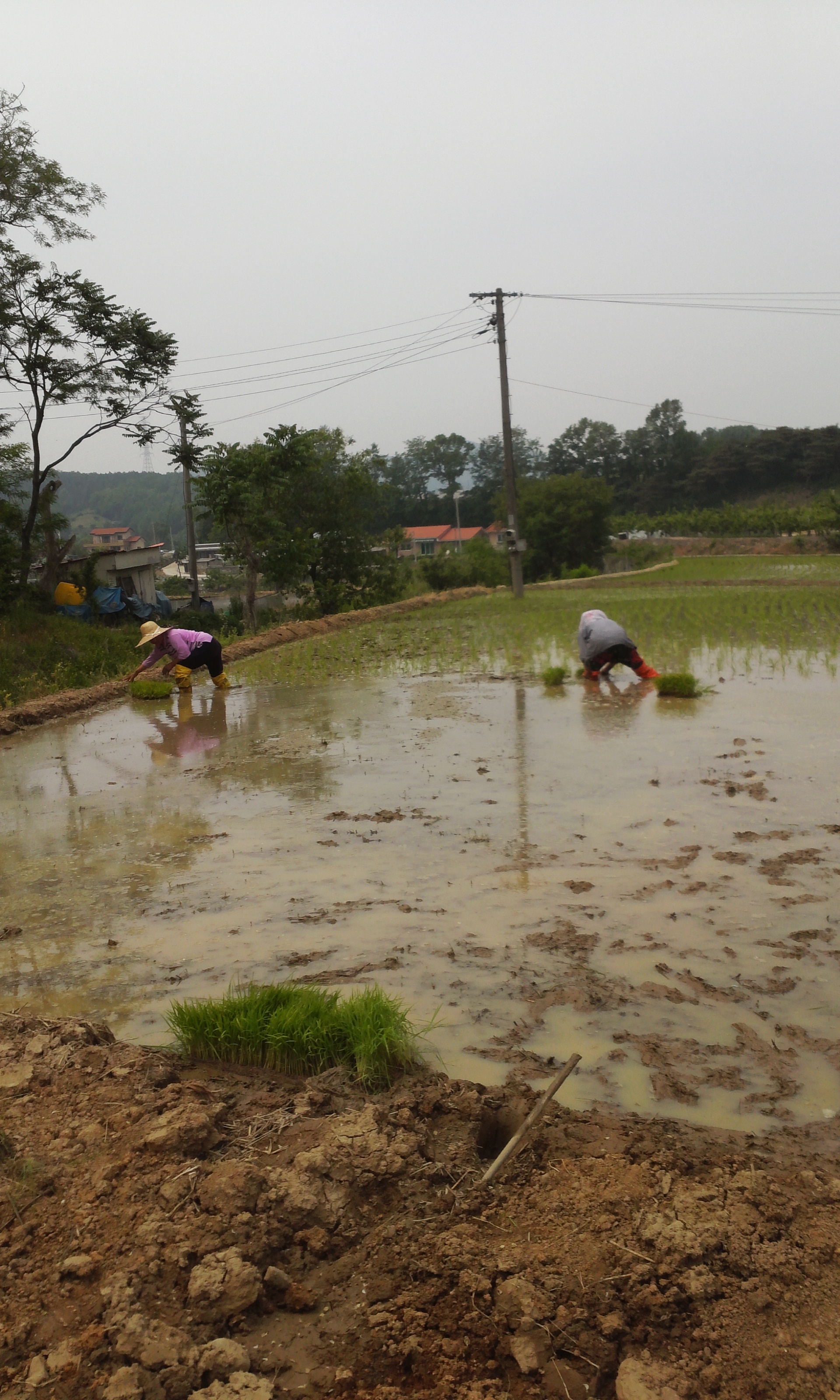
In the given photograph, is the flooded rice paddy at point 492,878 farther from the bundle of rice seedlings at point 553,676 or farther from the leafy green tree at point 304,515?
the leafy green tree at point 304,515

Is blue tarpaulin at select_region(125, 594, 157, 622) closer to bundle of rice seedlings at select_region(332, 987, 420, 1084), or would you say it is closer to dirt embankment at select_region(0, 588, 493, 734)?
dirt embankment at select_region(0, 588, 493, 734)

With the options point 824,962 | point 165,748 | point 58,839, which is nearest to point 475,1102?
point 824,962

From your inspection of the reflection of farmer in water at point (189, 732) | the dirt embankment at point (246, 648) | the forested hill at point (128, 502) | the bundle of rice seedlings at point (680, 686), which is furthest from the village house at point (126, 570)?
the forested hill at point (128, 502)

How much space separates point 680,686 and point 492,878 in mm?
4959

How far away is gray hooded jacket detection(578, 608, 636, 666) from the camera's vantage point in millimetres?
10109

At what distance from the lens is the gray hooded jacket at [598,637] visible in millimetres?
10109

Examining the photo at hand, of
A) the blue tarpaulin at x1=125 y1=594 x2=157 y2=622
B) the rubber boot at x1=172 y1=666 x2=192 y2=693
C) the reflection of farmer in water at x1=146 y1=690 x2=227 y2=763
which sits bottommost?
the reflection of farmer in water at x1=146 y1=690 x2=227 y2=763

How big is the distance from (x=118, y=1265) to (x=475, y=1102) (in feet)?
3.34

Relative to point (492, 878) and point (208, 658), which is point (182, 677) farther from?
point (492, 878)

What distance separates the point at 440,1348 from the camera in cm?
186

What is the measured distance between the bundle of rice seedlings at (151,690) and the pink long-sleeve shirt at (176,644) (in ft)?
0.66

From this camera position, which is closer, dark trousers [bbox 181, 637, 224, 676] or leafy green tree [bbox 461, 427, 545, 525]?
dark trousers [bbox 181, 637, 224, 676]

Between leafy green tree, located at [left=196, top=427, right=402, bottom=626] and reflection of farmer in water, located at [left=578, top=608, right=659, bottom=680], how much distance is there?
10631mm

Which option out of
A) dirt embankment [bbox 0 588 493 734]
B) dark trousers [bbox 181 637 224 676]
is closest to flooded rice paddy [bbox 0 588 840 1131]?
dirt embankment [bbox 0 588 493 734]
